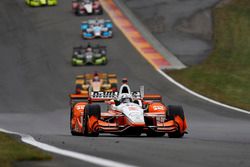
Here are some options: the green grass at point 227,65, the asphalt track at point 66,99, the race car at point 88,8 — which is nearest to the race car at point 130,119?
the asphalt track at point 66,99

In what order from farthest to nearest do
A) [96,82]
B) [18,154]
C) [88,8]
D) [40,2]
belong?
Answer: [40,2]
[88,8]
[96,82]
[18,154]

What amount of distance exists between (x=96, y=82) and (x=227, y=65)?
23.0 ft

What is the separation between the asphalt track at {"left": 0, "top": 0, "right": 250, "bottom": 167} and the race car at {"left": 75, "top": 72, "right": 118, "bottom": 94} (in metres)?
0.60

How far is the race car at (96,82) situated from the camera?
91.9 ft

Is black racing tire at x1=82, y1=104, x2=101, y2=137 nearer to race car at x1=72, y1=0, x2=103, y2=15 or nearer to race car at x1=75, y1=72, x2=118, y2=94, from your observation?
race car at x1=75, y1=72, x2=118, y2=94

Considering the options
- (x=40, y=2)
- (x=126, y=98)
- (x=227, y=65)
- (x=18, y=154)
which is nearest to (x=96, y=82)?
(x=227, y=65)

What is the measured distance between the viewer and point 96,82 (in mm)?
28594

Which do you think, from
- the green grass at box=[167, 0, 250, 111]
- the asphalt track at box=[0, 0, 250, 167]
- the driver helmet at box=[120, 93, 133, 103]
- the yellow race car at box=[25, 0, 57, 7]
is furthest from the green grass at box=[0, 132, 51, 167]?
the yellow race car at box=[25, 0, 57, 7]

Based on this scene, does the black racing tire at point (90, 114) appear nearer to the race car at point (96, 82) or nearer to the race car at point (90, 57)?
the race car at point (96, 82)

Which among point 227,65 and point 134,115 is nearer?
point 134,115

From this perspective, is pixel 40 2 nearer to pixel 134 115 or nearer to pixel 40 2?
pixel 40 2

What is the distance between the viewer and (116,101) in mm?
15289

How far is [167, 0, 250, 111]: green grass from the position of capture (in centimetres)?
2704

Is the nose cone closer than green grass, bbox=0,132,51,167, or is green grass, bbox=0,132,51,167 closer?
green grass, bbox=0,132,51,167
